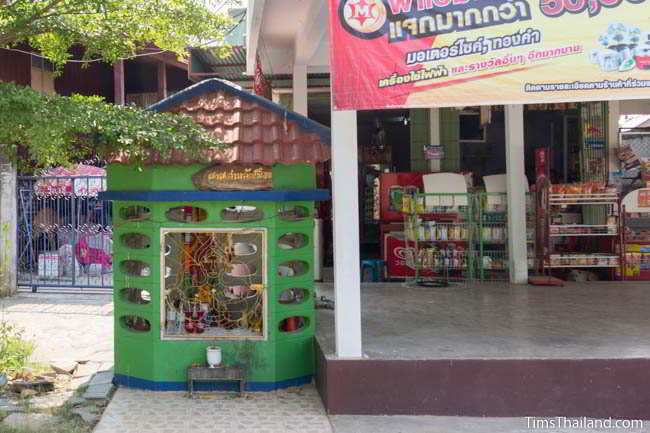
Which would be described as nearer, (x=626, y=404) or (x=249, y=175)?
(x=626, y=404)

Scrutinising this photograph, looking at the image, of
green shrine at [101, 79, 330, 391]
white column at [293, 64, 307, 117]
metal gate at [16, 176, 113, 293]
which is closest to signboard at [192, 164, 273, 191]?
green shrine at [101, 79, 330, 391]

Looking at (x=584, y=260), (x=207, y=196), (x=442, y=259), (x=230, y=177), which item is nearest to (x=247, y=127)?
(x=230, y=177)

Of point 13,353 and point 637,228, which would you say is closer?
point 13,353

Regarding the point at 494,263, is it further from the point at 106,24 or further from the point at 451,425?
the point at 106,24

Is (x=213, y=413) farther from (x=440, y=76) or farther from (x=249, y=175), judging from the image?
(x=440, y=76)

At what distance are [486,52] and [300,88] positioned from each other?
6.44 meters

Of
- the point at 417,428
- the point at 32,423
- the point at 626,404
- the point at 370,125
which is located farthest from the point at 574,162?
the point at 32,423

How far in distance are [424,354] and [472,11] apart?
302cm

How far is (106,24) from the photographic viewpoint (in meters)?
7.31

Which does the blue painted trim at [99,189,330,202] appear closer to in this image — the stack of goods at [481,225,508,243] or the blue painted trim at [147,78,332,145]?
the blue painted trim at [147,78,332,145]

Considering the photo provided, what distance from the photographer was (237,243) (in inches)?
273

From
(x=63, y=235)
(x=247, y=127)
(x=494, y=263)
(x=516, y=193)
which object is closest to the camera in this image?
(x=247, y=127)

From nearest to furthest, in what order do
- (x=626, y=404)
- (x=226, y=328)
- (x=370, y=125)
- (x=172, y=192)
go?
(x=626, y=404) < (x=172, y=192) < (x=226, y=328) < (x=370, y=125)

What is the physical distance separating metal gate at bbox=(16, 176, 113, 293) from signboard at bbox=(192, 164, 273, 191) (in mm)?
6943
